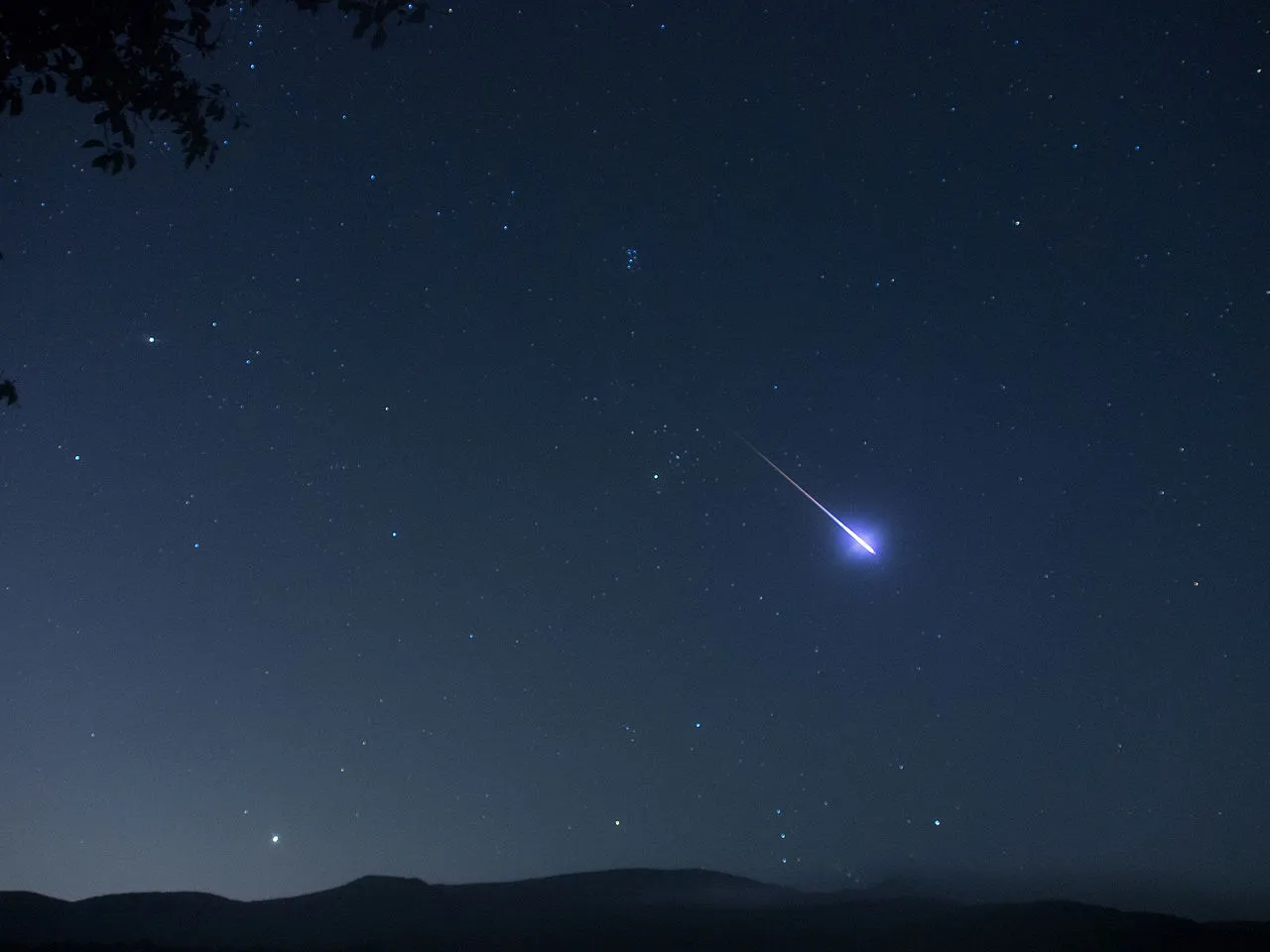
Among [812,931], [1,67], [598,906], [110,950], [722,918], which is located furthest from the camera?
[598,906]

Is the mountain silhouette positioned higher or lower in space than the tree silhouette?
lower

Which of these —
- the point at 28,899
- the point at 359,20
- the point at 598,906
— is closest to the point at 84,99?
the point at 359,20

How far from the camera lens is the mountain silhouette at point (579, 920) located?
1820 centimetres

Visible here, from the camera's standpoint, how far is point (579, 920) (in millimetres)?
22344

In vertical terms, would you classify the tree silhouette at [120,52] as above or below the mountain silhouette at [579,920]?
above

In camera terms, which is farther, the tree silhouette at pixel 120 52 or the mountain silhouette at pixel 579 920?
the mountain silhouette at pixel 579 920

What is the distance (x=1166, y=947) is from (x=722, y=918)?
9533 mm

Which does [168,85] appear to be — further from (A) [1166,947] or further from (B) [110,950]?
(A) [1166,947]

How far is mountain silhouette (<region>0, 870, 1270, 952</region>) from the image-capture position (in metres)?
18.2

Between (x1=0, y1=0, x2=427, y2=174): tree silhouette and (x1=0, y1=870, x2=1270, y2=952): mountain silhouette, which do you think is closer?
(x1=0, y1=0, x2=427, y2=174): tree silhouette

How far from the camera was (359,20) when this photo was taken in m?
6.79

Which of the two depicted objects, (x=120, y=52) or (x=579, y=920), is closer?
(x=120, y=52)

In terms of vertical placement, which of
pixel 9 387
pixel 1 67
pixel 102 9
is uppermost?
pixel 102 9

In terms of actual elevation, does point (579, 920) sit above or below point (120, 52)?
below
